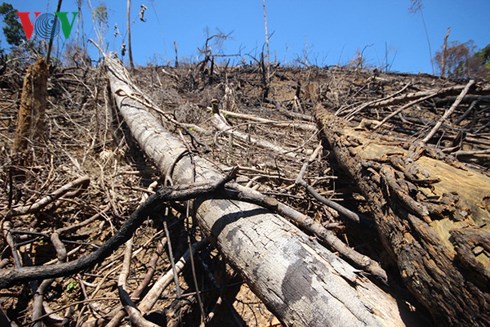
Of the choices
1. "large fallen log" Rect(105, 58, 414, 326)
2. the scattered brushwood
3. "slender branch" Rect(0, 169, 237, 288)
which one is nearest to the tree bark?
"slender branch" Rect(0, 169, 237, 288)

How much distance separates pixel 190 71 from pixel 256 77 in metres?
1.85

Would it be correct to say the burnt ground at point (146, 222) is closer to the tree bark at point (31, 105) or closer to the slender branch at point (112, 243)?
the tree bark at point (31, 105)

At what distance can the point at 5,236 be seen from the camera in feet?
5.40

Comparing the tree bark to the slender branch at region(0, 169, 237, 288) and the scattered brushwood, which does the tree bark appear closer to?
the slender branch at region(0, 169, 237, 288)

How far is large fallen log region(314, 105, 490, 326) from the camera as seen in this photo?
72cm

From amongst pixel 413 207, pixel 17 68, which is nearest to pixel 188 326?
pixel 413 207

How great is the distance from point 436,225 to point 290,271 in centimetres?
54

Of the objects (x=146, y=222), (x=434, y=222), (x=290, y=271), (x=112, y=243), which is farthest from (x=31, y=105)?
(x=434, y=222)

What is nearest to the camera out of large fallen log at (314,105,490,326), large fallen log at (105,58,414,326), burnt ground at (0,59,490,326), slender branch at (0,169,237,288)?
large fallen log at (314,105,490,326)

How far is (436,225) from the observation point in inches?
35.5

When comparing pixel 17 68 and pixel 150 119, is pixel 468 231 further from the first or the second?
pixel 17 68

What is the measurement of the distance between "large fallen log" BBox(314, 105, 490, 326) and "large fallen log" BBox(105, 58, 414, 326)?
0.56 ft

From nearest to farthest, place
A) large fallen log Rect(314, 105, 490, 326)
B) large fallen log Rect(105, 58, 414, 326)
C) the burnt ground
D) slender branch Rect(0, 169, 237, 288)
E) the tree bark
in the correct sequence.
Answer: large fallen log Rect(314, 105, 490, 326), large fallen log Rect(105, 58, 414, 326), slender branch Rect(0, 169, 237, 288), the burnt ground, the tree bark

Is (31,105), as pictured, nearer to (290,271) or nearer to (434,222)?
(290,271)
